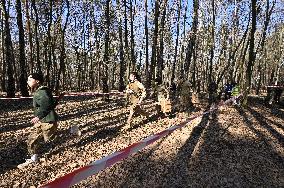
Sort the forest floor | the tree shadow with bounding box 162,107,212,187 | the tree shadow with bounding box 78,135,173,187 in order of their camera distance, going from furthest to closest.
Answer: the forest floor < the tree shadow with bounding box 162,107,212,187 < the tree shadow with bounding box 78,135,173,187

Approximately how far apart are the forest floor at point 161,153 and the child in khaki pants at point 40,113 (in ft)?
1.56

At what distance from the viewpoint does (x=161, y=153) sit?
29.5 ft

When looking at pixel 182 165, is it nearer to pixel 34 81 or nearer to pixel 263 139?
pixel 34 81

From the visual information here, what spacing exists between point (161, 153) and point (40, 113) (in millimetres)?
3074

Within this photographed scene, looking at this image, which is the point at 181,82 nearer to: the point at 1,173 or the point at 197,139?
the point at 197,139

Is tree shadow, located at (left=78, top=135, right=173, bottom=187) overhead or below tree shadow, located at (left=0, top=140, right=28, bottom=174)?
below

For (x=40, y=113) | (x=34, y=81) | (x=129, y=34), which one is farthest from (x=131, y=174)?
(x=129, y=34)

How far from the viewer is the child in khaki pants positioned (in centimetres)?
803

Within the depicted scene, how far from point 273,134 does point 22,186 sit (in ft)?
29.2

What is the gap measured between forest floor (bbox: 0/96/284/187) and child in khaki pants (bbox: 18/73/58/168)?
1.56 ft

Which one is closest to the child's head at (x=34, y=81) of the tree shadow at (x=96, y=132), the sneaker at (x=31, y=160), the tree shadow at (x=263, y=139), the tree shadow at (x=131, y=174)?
the sneaker at (x=31, y=160)

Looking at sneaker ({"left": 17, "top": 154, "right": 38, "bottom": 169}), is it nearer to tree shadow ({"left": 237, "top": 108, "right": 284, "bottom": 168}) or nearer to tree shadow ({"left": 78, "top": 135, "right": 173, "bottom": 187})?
tree shadow ({"left": 78, "top": 135, "right": 173, "bottom": 187})

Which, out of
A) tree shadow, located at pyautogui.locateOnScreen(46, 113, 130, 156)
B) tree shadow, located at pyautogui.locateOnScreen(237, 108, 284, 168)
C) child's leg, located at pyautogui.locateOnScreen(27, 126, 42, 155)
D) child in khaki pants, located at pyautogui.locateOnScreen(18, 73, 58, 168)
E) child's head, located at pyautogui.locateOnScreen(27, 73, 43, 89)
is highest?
child's head, located at pyautogui.locateOnScreen(27, 73, 43, 89)

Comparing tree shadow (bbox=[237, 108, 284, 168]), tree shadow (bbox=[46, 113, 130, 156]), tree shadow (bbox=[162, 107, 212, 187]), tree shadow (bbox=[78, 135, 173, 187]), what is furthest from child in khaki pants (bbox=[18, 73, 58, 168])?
tree shadow (bbox=[237, 108, 284, 168])
